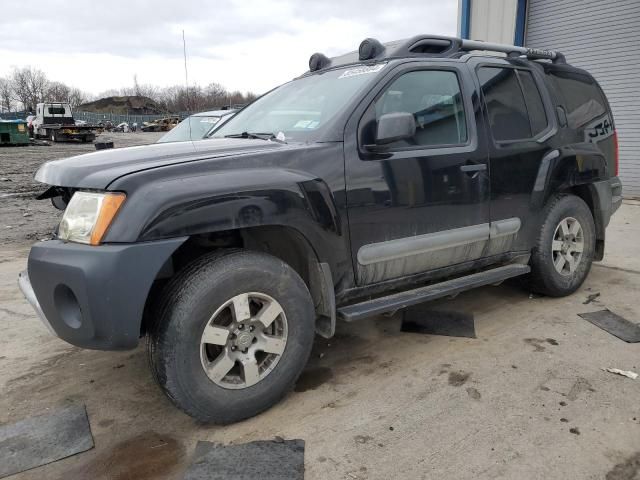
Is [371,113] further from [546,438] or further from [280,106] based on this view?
[546,438]

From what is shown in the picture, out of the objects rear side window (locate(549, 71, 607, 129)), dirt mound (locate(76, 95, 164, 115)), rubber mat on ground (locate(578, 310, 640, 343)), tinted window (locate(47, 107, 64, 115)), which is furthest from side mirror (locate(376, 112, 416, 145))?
dirt mound (locate(76, 95, 164, 115))

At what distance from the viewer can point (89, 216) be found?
86.8 inches

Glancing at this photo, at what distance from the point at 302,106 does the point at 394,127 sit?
76 centimetres

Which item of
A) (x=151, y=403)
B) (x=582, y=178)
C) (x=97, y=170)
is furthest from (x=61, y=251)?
(x=582, y=178)

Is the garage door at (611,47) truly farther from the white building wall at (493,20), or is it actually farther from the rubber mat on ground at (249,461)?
the rubber mat on ground at (249,461)

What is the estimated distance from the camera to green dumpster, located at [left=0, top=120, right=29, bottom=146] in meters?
25.2

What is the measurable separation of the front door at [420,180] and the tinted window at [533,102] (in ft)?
2.11

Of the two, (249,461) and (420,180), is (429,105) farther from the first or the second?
(249,461)

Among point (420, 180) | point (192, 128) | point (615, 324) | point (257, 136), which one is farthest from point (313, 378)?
point (192, 128)

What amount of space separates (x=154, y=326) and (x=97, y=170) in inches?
30.5

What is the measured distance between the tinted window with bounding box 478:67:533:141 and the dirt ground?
1394 millimetres

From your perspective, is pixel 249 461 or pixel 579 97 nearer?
pixel 249 461

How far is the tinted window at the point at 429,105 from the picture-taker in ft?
9.93

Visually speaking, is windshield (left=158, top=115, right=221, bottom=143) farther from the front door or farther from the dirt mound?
the dirt mound
